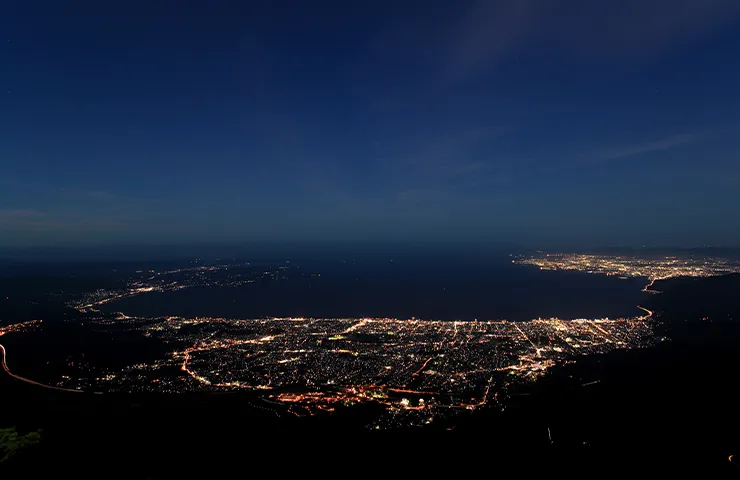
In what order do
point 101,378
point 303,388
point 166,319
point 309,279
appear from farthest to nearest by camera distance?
point 309,279, point 166,319, point 101,378, point 303,388

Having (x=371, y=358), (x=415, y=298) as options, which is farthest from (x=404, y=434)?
(x=415, y=298)

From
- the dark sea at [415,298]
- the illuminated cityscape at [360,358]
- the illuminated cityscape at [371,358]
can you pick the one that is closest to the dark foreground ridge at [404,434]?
the illuminated cityscape at [360,358]

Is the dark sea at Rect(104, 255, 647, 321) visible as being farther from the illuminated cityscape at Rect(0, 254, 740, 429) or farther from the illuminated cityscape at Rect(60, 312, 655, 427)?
the illuminated cityscape at Rect(60, 312, 655, 427)

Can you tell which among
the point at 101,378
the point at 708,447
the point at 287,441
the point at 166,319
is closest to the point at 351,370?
the point at 287,441

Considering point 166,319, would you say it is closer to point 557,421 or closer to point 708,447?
point 557,421

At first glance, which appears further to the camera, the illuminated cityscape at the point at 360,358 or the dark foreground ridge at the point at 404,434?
the illuminated cityscape at the point at 360,358

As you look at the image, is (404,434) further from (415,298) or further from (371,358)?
(415,298)

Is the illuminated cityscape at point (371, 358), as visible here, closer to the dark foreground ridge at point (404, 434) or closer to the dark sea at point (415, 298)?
the dark foreground ridge at point (404, 434)
